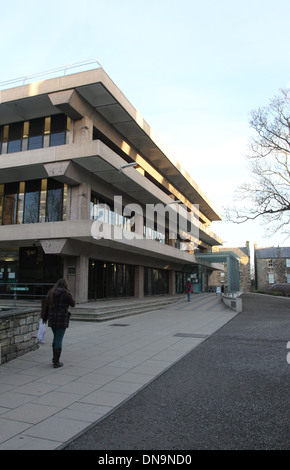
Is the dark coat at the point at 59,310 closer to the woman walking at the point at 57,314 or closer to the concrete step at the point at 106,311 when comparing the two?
the woman walking at the point at 57,314

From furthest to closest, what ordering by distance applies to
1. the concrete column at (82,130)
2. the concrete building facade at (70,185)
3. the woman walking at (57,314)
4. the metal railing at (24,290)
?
the metal railing at (24,290)
the concrete column at (82,130)
the concrete building facade at (70,185)
the woman walking at (57,314)

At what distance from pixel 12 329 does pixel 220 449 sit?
5156mm

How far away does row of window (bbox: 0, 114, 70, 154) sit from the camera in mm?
19297

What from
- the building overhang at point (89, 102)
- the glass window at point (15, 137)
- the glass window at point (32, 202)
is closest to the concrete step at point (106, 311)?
the glass window at point (32, 202)

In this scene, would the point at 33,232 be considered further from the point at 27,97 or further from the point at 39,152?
the point at 27,97

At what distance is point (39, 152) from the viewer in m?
17.7

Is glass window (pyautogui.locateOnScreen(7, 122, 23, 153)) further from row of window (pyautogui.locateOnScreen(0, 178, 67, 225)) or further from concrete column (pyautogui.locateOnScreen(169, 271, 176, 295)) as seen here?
concrete column (pyautogui.locateOnScreen(169, 271, 176, 295))

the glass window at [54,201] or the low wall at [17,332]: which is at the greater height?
the glass window at [54,201]

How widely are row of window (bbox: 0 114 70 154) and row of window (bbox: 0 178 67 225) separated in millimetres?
2135

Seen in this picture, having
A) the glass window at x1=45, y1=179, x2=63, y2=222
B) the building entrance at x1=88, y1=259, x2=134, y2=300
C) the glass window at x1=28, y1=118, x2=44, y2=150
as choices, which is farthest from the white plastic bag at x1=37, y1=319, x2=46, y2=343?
the glass window at x1=28, y1=118, x2=44, y2=150

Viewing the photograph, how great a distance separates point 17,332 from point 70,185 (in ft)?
40.8

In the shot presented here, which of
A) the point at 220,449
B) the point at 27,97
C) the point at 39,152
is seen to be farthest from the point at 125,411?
the point at 27,97

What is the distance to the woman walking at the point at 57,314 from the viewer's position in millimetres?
6566

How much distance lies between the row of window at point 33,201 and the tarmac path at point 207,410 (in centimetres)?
1359
